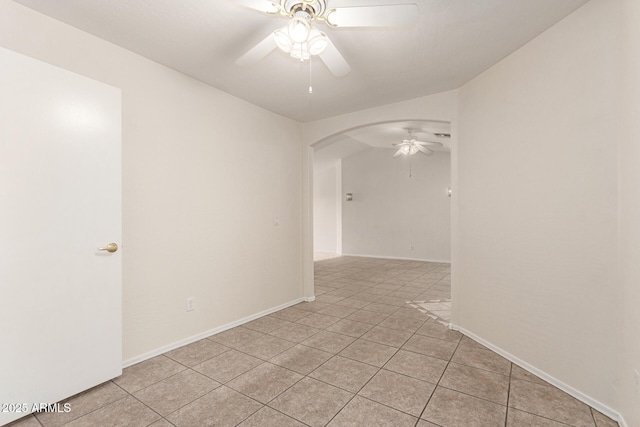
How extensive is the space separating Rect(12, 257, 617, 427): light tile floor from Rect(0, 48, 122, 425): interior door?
27 centimetres

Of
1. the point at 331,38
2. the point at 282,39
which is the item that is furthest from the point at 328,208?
the point at 282,39

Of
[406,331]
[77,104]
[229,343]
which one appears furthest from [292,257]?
[77,104]

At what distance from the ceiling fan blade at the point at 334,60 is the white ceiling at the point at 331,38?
9.2 inches

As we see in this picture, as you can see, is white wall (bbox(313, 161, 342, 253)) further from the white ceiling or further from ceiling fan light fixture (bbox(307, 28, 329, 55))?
ceiling fan light fixture (bbox(307, 28, 329, 55))

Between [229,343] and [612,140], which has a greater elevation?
[612,140]

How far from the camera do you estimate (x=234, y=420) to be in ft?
5.60

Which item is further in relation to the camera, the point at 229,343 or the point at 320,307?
the point at 320,307

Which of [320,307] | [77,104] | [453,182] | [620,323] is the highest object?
[77,104]

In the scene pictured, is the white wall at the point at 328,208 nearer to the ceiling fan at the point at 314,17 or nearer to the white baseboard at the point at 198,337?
the white baseboard at the point at 198,337

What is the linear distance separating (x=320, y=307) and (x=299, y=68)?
292cm

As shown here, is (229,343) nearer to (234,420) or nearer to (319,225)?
(234,420)

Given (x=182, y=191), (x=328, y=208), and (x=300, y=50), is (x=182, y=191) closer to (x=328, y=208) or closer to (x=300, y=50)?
(x=300, y=50)

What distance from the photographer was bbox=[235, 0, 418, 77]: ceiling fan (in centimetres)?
148

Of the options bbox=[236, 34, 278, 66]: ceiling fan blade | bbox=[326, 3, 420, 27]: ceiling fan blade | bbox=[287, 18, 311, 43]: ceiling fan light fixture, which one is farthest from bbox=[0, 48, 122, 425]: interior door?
bbox=[326, 3, 420, 27]: ceiling fan blade
